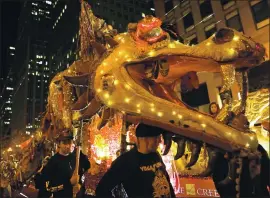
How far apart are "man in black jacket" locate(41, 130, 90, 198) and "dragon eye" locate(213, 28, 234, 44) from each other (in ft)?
6.14

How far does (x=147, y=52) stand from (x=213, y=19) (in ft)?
35.6

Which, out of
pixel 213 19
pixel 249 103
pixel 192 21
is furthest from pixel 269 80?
pixel 192 21

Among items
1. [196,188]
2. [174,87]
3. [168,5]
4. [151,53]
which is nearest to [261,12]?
[168,5]

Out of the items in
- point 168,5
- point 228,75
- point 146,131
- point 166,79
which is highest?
point 168,5

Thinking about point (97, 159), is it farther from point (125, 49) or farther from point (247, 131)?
point (247, 131)

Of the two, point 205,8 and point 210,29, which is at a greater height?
point 205,8

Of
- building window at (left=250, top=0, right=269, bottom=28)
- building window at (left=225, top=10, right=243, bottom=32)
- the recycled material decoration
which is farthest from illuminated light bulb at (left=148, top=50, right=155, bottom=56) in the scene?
building window at (left=225, top=10, right=243, bottom=32)

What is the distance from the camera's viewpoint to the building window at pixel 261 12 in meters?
9.13

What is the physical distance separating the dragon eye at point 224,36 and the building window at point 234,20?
9.71 m

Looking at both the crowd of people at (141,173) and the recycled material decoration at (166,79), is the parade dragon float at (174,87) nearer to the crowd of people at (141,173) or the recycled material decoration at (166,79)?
the recycled material decoration at (166,79)

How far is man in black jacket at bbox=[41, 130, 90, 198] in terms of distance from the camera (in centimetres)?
268

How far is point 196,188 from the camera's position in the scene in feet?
16.1

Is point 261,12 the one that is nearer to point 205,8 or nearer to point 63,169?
point 205,8

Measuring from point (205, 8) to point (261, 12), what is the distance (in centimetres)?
331
